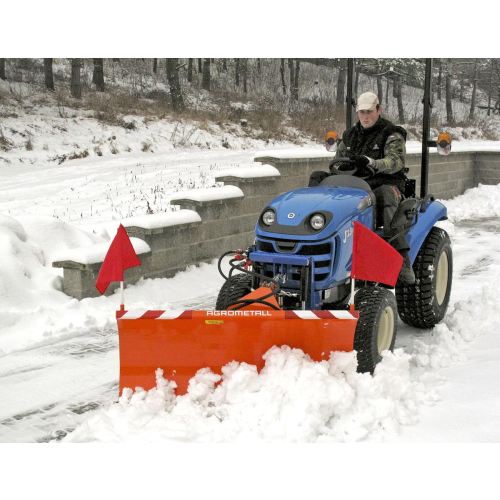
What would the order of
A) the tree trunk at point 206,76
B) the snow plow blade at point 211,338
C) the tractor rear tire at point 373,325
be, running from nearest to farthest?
the snow plow blade at point 211,338
the tractor rear tire at point 373,325
the tree trunk at point 206,76

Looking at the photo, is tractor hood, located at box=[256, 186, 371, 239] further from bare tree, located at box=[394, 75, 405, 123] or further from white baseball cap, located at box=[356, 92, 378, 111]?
bare tree, located at box=[394, 75, 405, 123]

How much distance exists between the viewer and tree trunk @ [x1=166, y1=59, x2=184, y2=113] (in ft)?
59.3

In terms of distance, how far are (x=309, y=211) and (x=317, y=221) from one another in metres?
0.11

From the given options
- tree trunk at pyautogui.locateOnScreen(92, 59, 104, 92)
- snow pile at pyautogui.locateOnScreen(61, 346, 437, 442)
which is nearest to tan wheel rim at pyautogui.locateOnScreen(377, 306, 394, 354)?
snow pile at pyautogui.locateOnScreen(61, 346, 437, 442)

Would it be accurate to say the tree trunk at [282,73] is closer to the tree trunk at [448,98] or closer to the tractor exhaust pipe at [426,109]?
the tree trunk at [448,98]

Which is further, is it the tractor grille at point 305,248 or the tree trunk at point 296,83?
the tree trunk at point 296,83

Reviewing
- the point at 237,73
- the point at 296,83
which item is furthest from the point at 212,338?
the point at 296,83

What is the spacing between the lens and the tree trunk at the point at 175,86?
1808 cm

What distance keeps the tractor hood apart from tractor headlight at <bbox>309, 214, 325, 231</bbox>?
0.02 meters

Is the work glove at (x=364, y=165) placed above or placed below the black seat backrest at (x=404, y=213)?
above

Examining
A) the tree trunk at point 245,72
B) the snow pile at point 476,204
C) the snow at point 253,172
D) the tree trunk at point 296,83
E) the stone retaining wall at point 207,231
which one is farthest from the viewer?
the tree trunk at point 296,83

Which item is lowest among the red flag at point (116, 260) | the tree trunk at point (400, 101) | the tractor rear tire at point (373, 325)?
the tractor rear tire at point (373, 325)

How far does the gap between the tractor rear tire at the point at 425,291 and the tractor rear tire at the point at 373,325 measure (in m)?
0.85

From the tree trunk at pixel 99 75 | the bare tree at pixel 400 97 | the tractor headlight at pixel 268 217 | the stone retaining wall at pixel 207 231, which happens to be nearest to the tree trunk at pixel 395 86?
the bare tree at pixel 400 97
